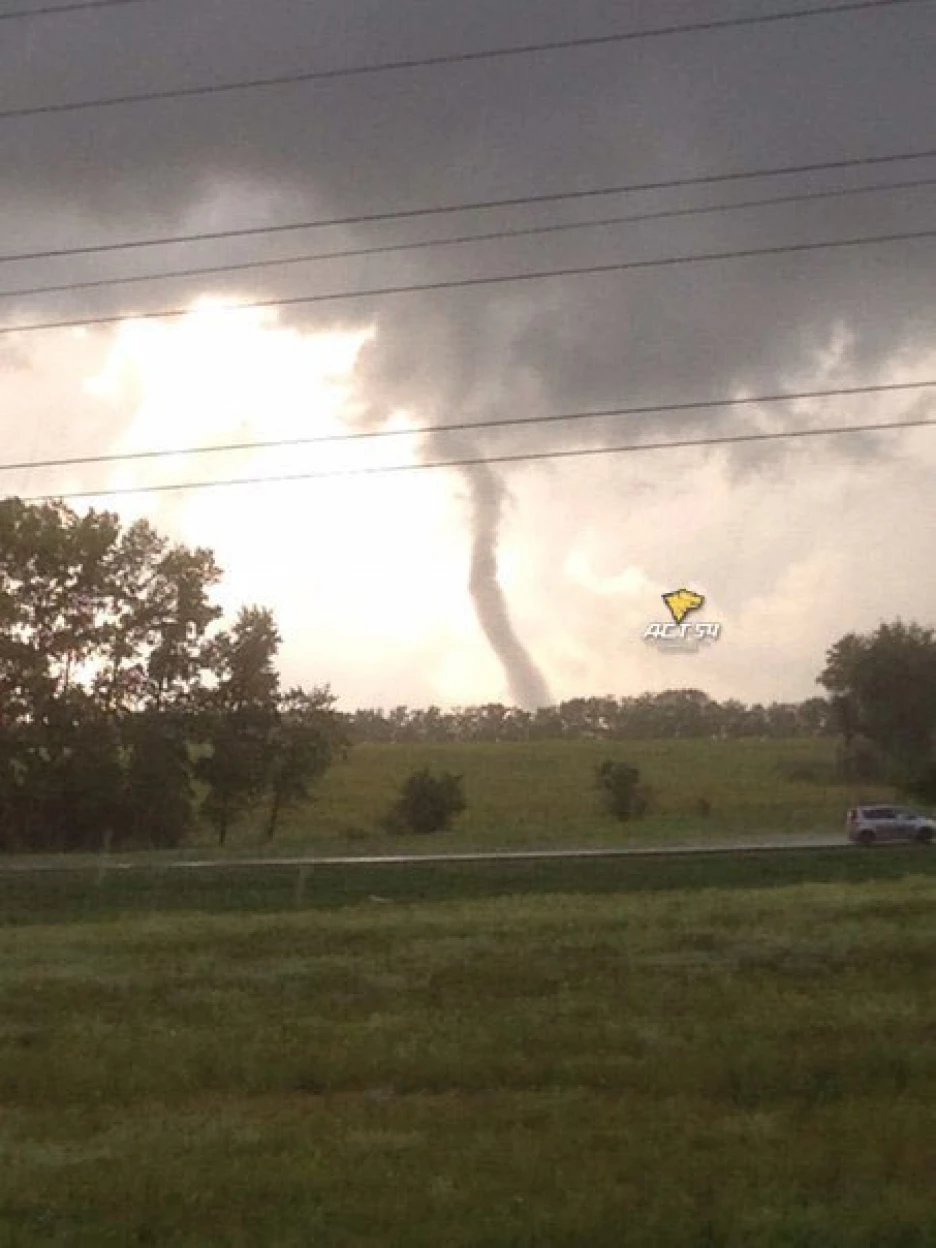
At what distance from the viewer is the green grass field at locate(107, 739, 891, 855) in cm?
7850

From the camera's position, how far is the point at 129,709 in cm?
9275

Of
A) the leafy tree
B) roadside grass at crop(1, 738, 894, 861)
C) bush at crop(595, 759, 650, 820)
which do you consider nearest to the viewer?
roadside grass at crop(1, 738, 894, 861)

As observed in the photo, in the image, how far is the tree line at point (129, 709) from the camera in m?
88.0

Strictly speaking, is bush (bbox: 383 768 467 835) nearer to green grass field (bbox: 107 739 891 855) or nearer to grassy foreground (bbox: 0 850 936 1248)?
green grass field (bbox: 107 739 891 855)

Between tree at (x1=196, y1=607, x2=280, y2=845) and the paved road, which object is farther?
tree at (x1=196, y1=607, x2=280, y2=845)

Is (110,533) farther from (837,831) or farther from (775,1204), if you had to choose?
(775,1204)

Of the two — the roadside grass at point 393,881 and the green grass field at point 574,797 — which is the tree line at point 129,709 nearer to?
the green grass field at point 574,797

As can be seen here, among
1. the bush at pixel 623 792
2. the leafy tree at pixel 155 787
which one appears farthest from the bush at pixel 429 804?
the leafy tree at pixel 155 787

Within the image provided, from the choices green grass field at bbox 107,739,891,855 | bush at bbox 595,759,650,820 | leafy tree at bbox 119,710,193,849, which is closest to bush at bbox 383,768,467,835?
green grass field at bbox 107,739,891,855

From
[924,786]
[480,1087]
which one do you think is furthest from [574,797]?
[480,1087]

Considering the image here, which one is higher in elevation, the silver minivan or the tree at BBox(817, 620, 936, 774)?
the tree at BBox(817, 620, 936, 774)

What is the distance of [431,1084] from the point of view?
15531 millimetres

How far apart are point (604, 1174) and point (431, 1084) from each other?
4.33 meters

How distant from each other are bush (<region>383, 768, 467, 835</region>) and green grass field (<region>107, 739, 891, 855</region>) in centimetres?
116
